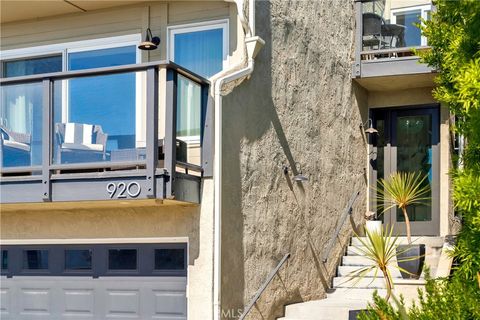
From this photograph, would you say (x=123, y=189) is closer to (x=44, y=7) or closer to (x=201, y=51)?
(x=201, y=51)

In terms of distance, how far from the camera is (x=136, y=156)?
8.59 metres

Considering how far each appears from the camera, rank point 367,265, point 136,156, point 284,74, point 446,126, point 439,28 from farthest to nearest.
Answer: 1. point 446,126
2. point 367,265
3. point 284,74
4. point 439,28
5. point 136,156

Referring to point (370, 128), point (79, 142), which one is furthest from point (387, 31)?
point (79, 142)

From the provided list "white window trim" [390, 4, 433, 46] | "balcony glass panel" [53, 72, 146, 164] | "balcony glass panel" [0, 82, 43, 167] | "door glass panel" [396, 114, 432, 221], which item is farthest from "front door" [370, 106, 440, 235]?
"balcony glass panel" [0, 82, 43, 167]

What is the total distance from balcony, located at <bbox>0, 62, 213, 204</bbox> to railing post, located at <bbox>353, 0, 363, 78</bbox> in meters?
5.11

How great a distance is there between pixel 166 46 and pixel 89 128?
2.05 metres

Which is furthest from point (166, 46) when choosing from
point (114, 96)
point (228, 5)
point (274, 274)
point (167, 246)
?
point (274, 274)

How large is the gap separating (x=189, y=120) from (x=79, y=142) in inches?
52.5

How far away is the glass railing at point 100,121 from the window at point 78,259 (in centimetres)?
149

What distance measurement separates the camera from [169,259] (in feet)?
31.2

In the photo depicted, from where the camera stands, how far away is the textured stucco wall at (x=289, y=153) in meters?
9.50

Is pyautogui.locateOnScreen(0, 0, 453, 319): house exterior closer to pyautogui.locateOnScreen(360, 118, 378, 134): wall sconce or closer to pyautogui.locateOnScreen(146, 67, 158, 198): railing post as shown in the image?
pyautogui.locateOnScreen(146, 67, 158, 198): railing post

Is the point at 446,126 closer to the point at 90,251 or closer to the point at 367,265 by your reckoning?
the point at 367,265

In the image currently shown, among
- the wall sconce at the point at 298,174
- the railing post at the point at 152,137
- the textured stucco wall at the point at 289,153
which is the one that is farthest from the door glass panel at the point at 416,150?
the railing post at the point at 152,137
